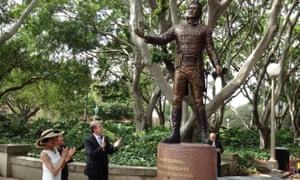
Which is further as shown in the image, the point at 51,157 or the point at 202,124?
the point at 202,124

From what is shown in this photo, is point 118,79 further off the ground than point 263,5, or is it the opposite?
point 263,5

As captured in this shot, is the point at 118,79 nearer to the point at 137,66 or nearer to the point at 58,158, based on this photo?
the point at 137,66

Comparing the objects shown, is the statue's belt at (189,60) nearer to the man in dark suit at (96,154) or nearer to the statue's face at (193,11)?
the statue's face at (193,11)

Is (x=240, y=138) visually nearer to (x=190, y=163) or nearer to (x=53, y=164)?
(x=190, y=163)

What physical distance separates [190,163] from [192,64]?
1.82m

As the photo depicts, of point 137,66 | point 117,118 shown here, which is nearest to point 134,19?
point 137,66

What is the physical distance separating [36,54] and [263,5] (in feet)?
34.7

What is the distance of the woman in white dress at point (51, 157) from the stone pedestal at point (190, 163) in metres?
2.01

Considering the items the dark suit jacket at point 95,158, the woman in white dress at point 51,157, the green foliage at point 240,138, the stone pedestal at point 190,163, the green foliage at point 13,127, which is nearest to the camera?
the woman in white dress at point 51,157

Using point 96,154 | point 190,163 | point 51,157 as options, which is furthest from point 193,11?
point 51,157

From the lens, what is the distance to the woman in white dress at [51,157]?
4.41 metres

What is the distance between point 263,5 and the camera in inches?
642

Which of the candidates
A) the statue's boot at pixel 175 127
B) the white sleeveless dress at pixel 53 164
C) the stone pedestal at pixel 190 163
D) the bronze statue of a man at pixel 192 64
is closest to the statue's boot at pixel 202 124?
the bronze statue of a man at pixel 192 64

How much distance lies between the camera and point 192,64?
6773 mm
